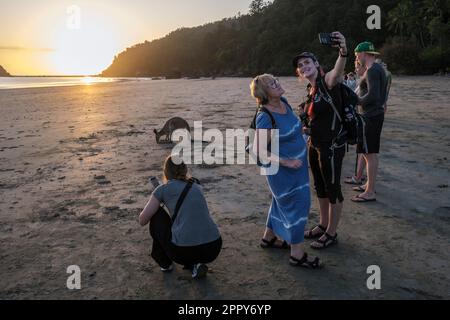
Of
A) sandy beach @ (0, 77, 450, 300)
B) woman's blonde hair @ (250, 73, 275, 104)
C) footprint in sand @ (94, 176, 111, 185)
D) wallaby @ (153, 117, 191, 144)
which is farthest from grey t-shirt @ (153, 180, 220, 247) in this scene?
wallaby @ (153, 117, 191, 144)

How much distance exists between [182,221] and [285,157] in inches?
40.5

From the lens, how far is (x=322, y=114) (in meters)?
3.75

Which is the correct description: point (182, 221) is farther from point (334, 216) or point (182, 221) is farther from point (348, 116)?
point (348, 116)

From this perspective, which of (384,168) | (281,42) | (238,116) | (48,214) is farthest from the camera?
(281,42)

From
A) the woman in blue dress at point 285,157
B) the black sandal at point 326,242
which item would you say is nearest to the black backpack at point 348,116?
the woman in blue dress at point 285,157

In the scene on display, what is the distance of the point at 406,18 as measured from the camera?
5762 centimetres

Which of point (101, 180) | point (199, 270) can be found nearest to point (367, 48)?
point (199, 270)

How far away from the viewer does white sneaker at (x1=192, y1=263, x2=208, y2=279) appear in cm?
342

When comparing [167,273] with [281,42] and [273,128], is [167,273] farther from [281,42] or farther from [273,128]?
[281,42]

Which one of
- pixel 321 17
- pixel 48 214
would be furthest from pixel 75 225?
pixel 321 17

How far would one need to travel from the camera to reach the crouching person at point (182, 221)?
3.30m

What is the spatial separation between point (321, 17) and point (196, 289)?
9032cm

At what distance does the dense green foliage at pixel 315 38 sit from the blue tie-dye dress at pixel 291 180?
30.2 meters
